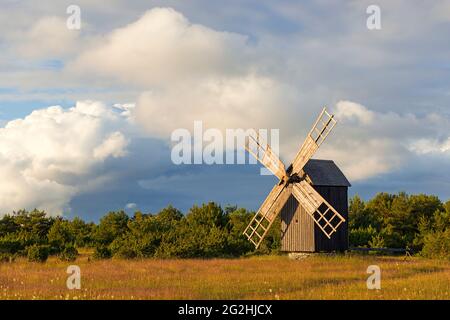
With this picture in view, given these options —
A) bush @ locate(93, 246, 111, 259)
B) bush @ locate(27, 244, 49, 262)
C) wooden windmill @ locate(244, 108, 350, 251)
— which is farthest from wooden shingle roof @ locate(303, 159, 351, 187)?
bush @ locate(27, 244, 49, 262)

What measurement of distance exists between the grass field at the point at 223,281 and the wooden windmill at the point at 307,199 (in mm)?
3980

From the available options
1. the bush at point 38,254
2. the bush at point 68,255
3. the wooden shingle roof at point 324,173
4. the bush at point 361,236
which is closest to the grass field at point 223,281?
the bush at point 38,254

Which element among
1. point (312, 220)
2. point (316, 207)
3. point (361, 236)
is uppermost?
point (316, 207)

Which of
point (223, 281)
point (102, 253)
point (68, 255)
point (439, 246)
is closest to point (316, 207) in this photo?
point (439, 246)

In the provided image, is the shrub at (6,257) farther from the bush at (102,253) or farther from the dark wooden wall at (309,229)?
the dark wooden wall at (309,229)

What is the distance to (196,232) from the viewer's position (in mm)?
36938

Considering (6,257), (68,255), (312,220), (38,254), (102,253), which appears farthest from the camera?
(312,220)

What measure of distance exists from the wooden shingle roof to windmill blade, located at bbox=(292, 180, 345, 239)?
1.02m

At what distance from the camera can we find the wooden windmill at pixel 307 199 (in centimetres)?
3462

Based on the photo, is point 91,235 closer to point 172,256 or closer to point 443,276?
point 172,256

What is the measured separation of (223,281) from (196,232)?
15.8 metres

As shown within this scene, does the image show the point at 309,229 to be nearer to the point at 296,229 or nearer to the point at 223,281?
the point at 296,229
